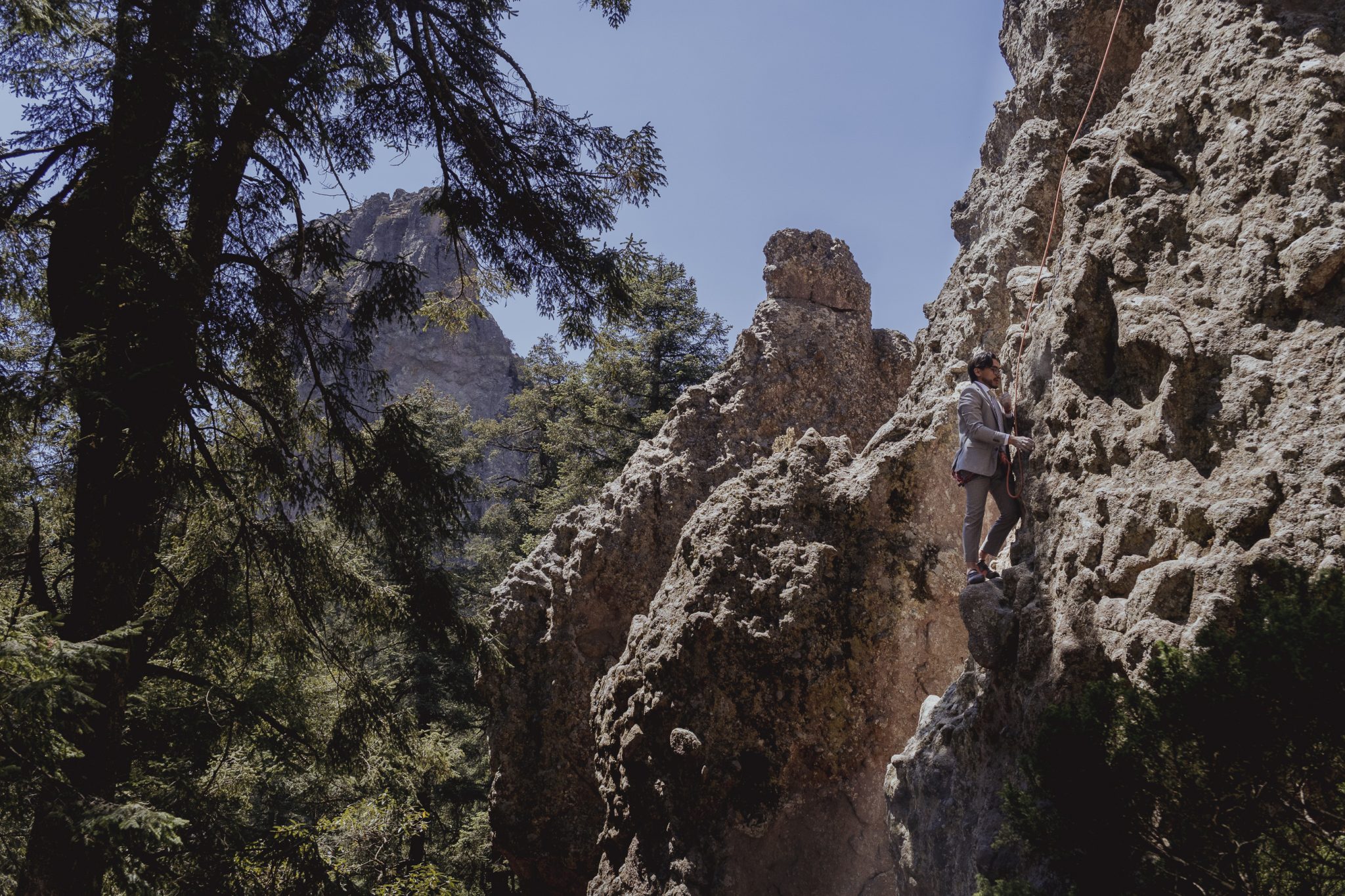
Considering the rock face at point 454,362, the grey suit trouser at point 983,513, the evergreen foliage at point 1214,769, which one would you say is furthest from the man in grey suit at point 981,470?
the rock face at point 454,362

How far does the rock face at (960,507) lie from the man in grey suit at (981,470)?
254 mm

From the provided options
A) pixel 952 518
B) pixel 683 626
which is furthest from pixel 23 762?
pixel 952 518

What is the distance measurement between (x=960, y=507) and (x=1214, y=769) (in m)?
4.71

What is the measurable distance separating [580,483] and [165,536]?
37.5 ft

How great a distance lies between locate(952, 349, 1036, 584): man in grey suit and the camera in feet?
A: 18.1

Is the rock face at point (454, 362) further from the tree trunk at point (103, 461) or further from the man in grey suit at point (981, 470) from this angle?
the man in grey suit at point (981, 470)

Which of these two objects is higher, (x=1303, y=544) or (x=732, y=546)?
(x=732, y=546)

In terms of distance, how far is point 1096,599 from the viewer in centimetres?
426

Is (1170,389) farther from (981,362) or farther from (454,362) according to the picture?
(454,362)

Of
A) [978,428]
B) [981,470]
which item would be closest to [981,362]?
[978,428]

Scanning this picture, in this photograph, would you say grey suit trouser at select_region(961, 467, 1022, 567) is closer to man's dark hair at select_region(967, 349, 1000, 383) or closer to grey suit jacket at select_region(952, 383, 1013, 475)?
grey suit jacket at select_region(952, 383, 1013, 475)

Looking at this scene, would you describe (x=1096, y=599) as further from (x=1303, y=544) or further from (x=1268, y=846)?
(x=1268, y=846)

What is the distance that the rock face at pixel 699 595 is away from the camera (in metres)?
6.85

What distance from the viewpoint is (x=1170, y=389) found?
421 centimetres
